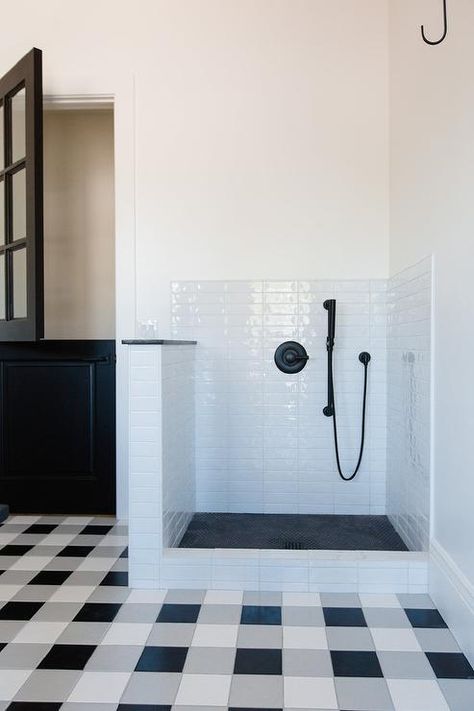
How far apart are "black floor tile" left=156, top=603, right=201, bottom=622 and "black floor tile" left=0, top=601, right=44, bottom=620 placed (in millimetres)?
450

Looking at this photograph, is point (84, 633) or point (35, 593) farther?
point (35, 593)

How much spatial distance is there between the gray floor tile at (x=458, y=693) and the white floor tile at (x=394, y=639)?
0.65 feet

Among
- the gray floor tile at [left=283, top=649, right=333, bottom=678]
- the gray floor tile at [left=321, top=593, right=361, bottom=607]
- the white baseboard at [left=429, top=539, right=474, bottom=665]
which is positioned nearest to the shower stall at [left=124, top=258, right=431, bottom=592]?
the gray floor tile at [left=321, top=593, right=361, bottom=607]

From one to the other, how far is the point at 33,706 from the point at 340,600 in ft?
3.76

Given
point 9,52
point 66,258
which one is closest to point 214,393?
point 66,258

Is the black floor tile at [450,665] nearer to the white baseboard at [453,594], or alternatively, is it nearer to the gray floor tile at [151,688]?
the white baseboard at [453,594]

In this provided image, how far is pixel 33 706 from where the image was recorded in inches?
64.2

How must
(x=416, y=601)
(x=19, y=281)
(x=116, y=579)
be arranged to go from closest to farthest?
(x=416, y=601) < (x=116, y=579) < (x=19, y=281)

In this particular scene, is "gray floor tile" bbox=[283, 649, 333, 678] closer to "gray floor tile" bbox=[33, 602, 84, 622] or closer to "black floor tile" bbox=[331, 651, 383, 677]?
"black floor tile" bbox=[331, 651, 383, 677]

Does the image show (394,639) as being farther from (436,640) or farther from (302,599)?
(302,599)

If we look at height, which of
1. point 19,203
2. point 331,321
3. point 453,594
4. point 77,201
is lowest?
point 453,594

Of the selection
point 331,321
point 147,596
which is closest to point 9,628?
point 147,596

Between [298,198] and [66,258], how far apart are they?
6.07 feet

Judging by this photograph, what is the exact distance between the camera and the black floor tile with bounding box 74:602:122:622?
2.15 metres
